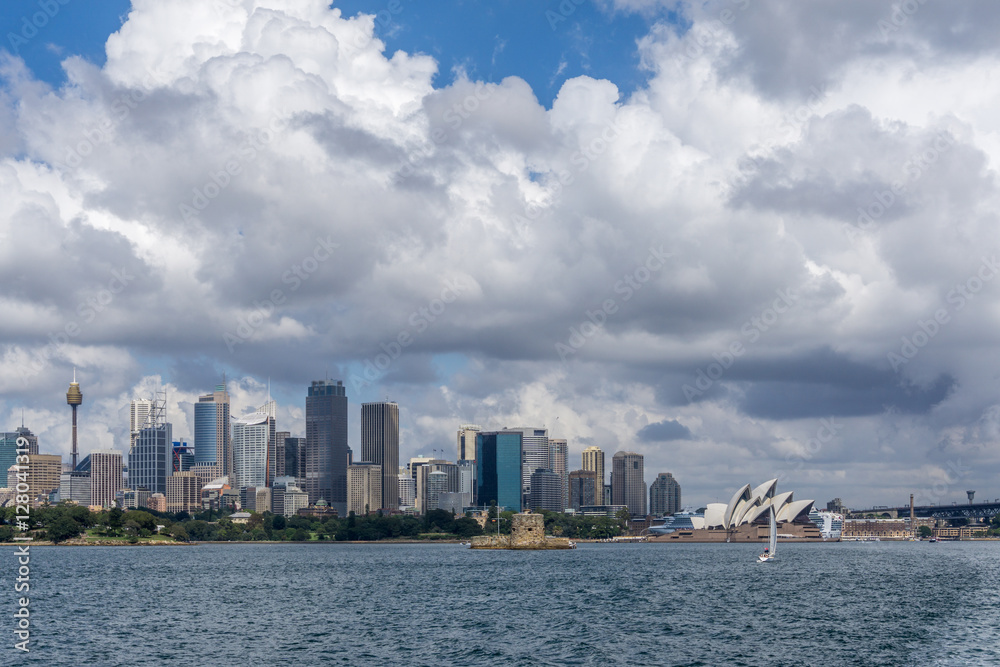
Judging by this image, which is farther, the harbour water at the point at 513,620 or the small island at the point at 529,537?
the small island at the point at 529,537

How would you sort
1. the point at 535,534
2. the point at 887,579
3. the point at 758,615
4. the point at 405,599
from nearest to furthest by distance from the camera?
the point at 758,615 < the point at 405,599 < the point at 887,579 < the point at 535,534

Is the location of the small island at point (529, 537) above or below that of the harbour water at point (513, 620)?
below

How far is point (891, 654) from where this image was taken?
151 ft

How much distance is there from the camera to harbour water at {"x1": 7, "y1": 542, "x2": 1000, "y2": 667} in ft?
151

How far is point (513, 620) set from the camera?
5962 cm

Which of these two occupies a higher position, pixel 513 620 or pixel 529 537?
pixel 513 620

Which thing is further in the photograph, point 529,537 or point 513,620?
point 529,537

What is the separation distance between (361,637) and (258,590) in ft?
114

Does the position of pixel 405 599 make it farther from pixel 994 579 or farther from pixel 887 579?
pixel 994 579

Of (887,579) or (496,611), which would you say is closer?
(496,611)

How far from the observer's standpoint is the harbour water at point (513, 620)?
4609 centimetres

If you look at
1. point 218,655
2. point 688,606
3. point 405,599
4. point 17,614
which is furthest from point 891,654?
point 17,614

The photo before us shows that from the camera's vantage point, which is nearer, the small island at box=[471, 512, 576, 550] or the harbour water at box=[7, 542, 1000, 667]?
the harbour water at box=[7, 542, 1000, 667]

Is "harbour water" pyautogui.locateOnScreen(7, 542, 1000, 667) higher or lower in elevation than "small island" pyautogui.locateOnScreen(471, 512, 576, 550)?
higher
